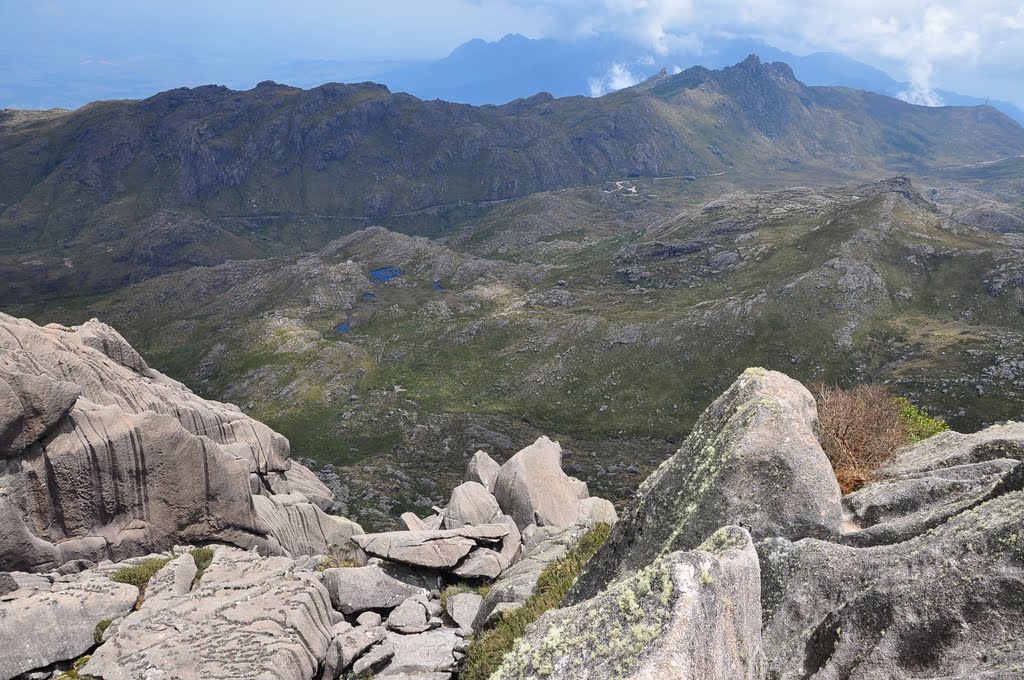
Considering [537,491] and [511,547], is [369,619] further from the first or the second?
[537,491]

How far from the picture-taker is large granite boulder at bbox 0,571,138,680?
22172 mm

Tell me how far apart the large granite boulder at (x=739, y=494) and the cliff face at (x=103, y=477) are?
114 ft

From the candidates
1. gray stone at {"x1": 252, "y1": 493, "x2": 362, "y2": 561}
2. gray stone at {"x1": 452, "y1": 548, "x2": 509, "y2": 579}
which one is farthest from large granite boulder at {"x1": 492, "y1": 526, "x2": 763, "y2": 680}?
gray stone at {"x1": 252, "y1": 493, "x2": 362, "y2": 561}

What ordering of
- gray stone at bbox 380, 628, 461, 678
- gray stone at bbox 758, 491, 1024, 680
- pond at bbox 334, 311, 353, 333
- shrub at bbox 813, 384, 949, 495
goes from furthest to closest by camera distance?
pond at bbox 334, 311, 353, 333, shrub at bbox 813, 384, 949, 495, gray stone at bbox 380, 628, 461, 678, gray stone at bbox 758, 491, 1024, 680

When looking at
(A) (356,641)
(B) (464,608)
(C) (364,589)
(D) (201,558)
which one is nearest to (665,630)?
(A) (356,641)

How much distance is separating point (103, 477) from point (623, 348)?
106 metres

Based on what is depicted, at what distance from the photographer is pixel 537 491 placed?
166ft

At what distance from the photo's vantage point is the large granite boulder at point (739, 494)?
12.7 metres

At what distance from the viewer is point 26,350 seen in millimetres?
40531

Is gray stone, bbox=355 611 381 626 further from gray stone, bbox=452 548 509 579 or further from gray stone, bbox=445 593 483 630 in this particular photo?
gray stone, bbox=452 548 509 579

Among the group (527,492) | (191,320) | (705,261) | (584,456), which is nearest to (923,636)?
(527,492)

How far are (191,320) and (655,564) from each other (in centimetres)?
21278

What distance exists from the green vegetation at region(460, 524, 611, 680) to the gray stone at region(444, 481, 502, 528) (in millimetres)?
26985

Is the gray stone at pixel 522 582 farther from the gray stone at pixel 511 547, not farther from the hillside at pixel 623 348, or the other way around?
the hillside at pixel 623 348
